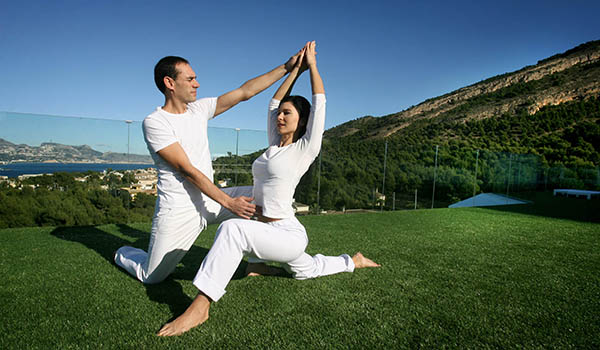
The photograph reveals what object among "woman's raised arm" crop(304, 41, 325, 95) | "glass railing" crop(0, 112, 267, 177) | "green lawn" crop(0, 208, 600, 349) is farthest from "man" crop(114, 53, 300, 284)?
"glass railing" crop(0, 112, 267, 177)

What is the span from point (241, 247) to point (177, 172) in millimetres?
657

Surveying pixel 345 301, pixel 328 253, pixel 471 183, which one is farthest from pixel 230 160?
pixel 471 183

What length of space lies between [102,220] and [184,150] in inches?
139

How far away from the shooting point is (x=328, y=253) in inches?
124

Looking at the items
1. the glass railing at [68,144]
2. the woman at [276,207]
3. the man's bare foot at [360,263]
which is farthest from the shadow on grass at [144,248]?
the glass railing at [68,144]

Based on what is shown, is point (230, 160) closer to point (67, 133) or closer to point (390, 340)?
point (67, 133)

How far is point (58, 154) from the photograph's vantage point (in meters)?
5.26

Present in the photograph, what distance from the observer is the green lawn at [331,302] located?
1468mm

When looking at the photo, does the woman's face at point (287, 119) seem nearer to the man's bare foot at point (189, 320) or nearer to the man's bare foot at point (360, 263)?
the man's bare foot at point (189, 320)

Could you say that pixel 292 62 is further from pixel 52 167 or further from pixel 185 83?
pixel 52 167

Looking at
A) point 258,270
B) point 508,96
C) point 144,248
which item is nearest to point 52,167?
point 144,248

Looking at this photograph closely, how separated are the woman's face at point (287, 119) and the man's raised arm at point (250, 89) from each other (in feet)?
1.41

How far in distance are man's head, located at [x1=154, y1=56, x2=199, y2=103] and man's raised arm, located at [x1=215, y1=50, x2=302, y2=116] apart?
0.32 metres

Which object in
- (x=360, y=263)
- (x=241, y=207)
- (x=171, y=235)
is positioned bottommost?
(x=360, y=263)
